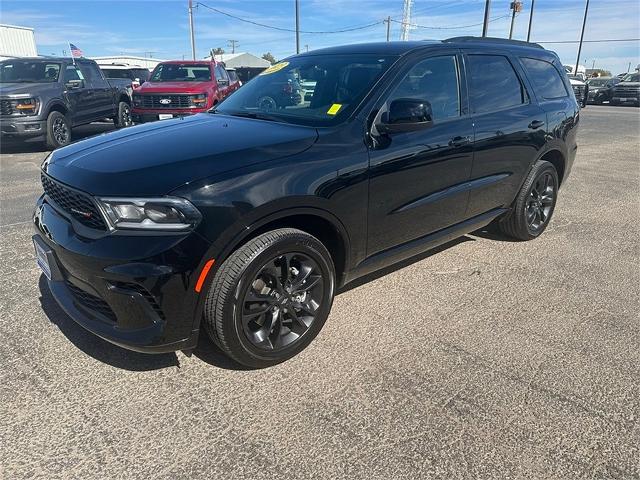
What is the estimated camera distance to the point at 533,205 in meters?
4.81

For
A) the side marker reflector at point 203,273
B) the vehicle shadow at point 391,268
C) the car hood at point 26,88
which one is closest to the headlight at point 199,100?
the car hood at point 26,88

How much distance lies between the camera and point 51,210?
2732 millimetres

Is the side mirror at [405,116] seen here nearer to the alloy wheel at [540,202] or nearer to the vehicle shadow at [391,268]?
the vehicle shadow at [391,268]

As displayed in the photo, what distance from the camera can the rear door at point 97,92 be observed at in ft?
37.9

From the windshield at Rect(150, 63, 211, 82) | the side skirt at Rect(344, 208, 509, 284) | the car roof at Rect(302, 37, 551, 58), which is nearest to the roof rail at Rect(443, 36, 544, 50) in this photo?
the car roof at Rect(302, 37, 551, 58)

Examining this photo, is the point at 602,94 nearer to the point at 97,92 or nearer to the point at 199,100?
the point at 199,100

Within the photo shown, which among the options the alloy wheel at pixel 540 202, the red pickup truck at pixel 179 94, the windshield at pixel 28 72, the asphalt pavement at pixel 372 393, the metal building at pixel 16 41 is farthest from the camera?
the metal building at pixel 16 41

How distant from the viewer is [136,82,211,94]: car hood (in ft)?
37.9

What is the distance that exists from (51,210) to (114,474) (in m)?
1.50

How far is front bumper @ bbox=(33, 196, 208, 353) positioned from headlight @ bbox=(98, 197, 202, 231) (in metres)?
0.06

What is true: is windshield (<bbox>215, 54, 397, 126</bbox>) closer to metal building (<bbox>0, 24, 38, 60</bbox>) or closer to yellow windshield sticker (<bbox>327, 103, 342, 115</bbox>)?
yellow windshield sticker (<bbox>327, 103, 342, 115</bbox>)

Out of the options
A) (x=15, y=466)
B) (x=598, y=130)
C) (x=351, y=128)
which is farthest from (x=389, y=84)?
(x=598, y=130)

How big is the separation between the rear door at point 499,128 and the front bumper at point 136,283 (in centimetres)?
250

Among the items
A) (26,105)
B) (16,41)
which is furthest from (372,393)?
(16,41)
